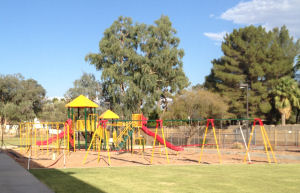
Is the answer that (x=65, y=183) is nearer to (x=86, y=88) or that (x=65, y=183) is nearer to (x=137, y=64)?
(x=137, y=64)

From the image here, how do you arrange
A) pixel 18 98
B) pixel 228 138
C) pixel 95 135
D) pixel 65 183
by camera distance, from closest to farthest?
pixel 65 183, pixel 95 135, pixel 228 138, pixel 18 98

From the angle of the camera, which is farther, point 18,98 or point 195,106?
point 18,98

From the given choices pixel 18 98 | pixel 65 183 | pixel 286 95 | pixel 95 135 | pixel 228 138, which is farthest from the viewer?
pixel 18 98

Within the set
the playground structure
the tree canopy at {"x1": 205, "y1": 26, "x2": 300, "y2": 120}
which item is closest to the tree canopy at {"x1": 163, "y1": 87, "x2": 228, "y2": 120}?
the tree canopy at {"x1": 205, "y1": 26, "x2": 300, "y2": 120}

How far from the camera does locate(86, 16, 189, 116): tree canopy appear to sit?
50812mm

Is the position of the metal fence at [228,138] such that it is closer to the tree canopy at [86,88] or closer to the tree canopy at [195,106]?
the tree canopy at [195,106]

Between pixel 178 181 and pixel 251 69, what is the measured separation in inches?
1761

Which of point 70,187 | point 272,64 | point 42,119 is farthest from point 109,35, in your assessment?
point 70,187

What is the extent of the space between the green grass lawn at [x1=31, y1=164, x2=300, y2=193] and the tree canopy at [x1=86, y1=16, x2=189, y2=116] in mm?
34718

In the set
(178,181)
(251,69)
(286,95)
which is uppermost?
(251,69)

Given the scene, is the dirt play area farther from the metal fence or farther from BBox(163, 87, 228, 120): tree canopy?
BBox(163, 87, 228, 120): tree canopy

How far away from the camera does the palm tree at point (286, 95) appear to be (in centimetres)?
5284

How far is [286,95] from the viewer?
5303cm

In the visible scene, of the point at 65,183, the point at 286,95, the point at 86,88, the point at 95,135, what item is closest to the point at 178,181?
the point at 65,183
